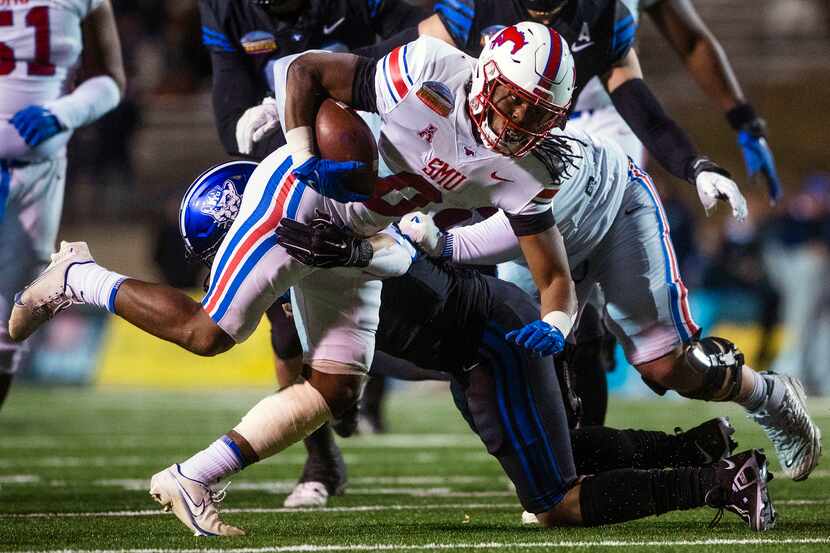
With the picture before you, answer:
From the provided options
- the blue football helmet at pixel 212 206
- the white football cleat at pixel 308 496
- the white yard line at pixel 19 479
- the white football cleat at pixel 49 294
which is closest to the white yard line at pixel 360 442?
the white yard line at pixel 19 479

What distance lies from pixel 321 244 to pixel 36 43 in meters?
2.19

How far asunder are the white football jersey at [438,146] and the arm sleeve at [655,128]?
112cm

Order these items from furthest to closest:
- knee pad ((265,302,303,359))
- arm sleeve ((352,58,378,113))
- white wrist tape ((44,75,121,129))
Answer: white wrist tape ((44,75,121,129)) → knee pad ((265,302,303,359)) → arm sleeve ((352,58,378,113))

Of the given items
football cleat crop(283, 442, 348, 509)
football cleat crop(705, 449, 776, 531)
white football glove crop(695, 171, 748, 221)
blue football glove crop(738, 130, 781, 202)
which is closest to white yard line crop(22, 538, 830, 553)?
football cleat crop(705, 449, 776, 531)

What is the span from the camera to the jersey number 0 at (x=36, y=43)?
Answer: 5.25 m

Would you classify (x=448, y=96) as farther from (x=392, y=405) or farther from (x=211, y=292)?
(x=392, y=405)

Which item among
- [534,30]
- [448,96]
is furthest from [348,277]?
[534,30]

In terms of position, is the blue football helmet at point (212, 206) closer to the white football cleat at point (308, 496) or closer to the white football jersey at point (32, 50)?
the white football cleat at point (308, 496)

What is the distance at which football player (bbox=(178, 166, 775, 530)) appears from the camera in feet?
12.6

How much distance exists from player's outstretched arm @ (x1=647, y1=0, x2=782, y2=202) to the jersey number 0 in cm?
231

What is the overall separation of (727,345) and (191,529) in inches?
69.2

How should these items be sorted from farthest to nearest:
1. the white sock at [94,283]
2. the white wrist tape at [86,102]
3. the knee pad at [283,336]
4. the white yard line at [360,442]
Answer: the white yard line at [360,442] < the white wrist tape at [86,102] < the knee pad at [283,336] < the white sock at [94,283]

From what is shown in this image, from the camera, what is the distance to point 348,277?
3.91 metres

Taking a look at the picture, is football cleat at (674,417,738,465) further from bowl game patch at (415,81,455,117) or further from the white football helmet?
bowl game patch at (415,81,455,117)
